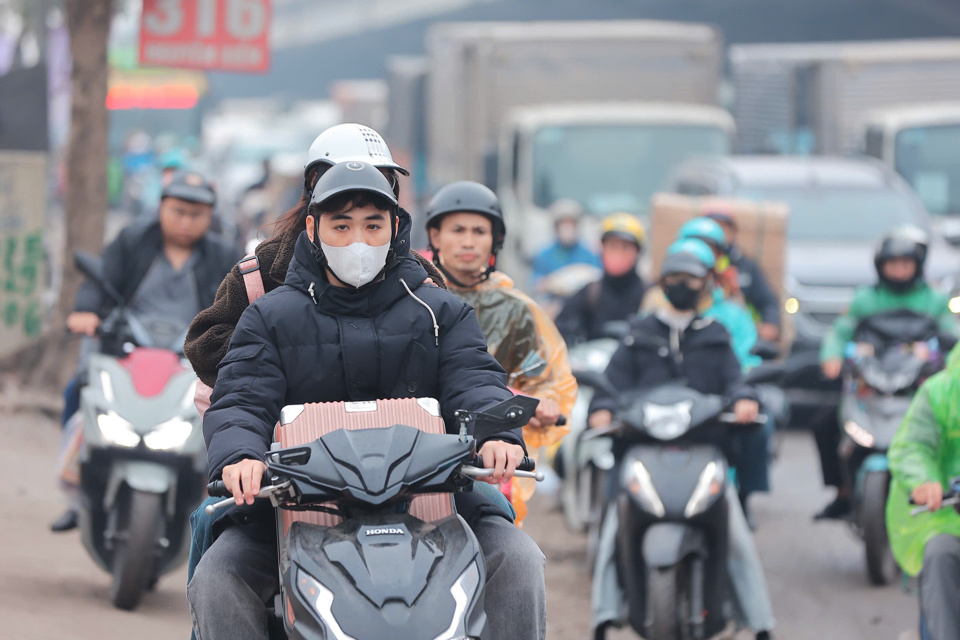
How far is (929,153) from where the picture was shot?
54.2ft

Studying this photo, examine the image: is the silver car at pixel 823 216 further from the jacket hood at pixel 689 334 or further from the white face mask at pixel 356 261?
the white face mask at pixel 356 261

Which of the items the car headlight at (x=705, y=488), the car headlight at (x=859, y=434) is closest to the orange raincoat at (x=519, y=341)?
the car headlight at (x=705, y=488)

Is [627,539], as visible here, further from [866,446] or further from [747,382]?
[866,446]

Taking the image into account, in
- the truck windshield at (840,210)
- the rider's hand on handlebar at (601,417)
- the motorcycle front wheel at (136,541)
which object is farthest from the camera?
the truck windshield at (840,210)

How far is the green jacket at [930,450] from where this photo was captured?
17.1ft

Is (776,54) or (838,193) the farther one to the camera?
(776,54)

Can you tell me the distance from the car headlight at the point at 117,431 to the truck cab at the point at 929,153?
1148 cm

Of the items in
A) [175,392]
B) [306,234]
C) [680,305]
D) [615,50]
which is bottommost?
[175,392]

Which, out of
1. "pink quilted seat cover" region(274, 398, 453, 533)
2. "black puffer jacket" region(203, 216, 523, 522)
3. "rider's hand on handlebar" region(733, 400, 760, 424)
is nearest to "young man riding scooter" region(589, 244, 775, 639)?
"rider's hand on handlebar" region(733, 400, 760, 424)

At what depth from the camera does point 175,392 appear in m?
6.72

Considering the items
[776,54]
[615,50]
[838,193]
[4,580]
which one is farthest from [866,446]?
[776,54]

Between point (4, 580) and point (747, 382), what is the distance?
3471 millimetres

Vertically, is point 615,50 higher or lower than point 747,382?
higher

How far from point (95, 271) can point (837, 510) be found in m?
4.10
